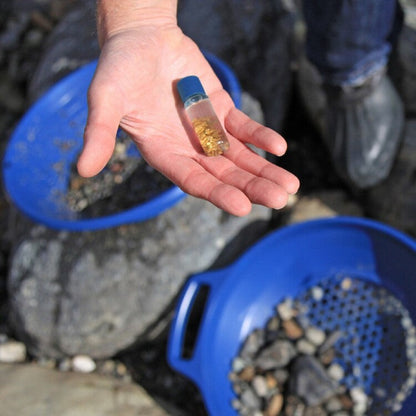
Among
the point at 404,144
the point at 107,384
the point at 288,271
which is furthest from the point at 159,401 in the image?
the point at 404,144

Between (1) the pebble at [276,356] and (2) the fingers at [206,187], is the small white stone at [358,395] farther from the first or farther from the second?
(2) the fingers at [206,187]

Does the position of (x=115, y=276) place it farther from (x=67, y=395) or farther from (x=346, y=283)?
(x=346, y=283)

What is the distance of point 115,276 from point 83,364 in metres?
0.46

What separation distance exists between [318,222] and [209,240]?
0.48 metres

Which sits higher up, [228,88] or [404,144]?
[228,88]

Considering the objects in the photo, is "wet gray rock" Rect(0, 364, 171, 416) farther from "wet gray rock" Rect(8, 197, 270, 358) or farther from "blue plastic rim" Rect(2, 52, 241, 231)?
"blue plastic rim" Rect(2, 52, 241, 231)

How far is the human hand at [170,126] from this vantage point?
133 centimetres

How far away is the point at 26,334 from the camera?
234cm

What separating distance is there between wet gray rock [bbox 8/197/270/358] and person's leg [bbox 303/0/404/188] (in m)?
0.59

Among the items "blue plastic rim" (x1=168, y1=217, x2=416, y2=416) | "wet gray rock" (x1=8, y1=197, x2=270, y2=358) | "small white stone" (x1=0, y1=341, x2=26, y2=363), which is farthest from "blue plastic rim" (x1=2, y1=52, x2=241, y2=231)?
"small white stone" (x1=0, y1=341, x2=26, y2=363)

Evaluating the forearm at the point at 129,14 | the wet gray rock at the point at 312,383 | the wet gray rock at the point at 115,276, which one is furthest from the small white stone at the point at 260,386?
the forearm at the point at 129,14

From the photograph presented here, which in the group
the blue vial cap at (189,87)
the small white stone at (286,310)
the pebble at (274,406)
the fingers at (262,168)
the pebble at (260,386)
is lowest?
the pebble at (274,406)

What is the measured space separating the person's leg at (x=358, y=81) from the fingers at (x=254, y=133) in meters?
0.56

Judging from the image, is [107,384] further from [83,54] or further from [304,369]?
[83,54]
